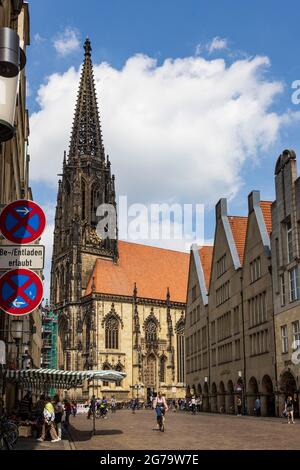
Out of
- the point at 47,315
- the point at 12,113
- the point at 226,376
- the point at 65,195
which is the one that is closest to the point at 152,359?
the point at 47,315

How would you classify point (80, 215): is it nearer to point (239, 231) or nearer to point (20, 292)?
point (239, 231)

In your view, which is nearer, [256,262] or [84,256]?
[256,262]

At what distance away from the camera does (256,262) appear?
39625 millimetres

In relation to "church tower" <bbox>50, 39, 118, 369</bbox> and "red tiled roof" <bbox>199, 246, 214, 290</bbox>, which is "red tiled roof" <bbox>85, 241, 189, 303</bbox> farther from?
"red tiled roof" <bbox>199, 246, 214, 290</bbox>

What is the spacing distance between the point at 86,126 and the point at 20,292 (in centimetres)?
9359

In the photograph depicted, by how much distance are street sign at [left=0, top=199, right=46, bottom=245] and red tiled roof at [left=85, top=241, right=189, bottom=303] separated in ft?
260

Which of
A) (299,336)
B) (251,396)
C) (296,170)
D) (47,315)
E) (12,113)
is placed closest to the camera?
(12,113)

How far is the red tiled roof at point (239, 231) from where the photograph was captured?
1834 inches

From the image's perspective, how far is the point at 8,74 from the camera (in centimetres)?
556

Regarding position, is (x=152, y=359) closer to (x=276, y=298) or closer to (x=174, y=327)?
(x=174, y=327)

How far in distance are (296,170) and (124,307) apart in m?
58.0

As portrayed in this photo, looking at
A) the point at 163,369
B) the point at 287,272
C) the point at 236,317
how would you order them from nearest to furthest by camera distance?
the point at 287,272 → the point at 236,317 → the point at 163,369

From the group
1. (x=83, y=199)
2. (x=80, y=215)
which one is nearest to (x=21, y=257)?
(x=80, y=215)

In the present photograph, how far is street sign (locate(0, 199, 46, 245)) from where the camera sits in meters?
8.02
